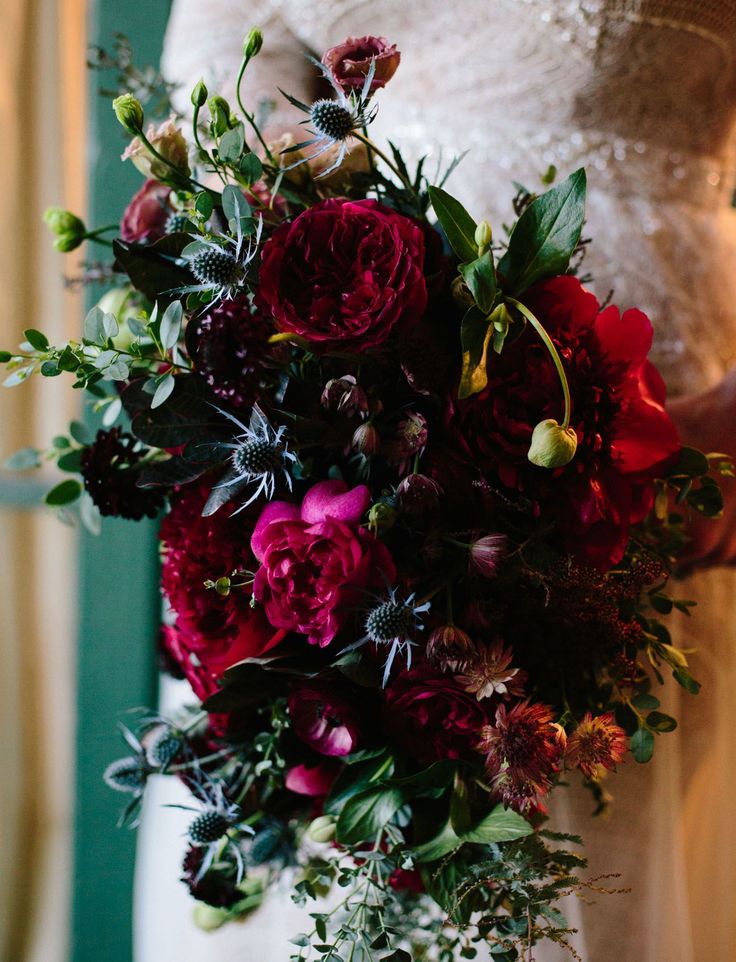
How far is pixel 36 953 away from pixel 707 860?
81cm

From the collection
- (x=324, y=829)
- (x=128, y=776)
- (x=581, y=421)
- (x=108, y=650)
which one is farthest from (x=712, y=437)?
(x=108, y=650)

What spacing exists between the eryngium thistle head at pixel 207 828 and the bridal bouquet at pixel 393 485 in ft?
0.23

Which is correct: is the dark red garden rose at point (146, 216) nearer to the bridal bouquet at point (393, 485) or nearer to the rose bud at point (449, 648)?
the bridal bouquet at point (393, 485)

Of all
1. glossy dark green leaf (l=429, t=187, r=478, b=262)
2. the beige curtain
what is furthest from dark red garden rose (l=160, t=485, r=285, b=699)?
the beige curtain

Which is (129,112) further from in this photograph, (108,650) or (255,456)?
(108,650)

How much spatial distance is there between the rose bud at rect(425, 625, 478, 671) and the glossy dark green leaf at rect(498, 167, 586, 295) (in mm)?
211

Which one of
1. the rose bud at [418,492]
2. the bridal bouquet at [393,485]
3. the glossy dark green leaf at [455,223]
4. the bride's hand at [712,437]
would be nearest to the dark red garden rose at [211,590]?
the bridal bouquet at [393,485]

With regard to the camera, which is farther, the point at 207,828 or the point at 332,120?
the point at 207,828

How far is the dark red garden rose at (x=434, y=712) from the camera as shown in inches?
20.0

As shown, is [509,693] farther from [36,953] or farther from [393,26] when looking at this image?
[36,953]

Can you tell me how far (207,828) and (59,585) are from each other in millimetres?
591

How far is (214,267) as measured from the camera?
49 centimetres

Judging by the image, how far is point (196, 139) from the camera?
1.72 ft

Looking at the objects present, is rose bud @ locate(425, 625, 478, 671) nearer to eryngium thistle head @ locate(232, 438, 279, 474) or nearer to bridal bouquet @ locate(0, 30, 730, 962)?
bridal bouquet @ locate(0, 30, 730, 962)
